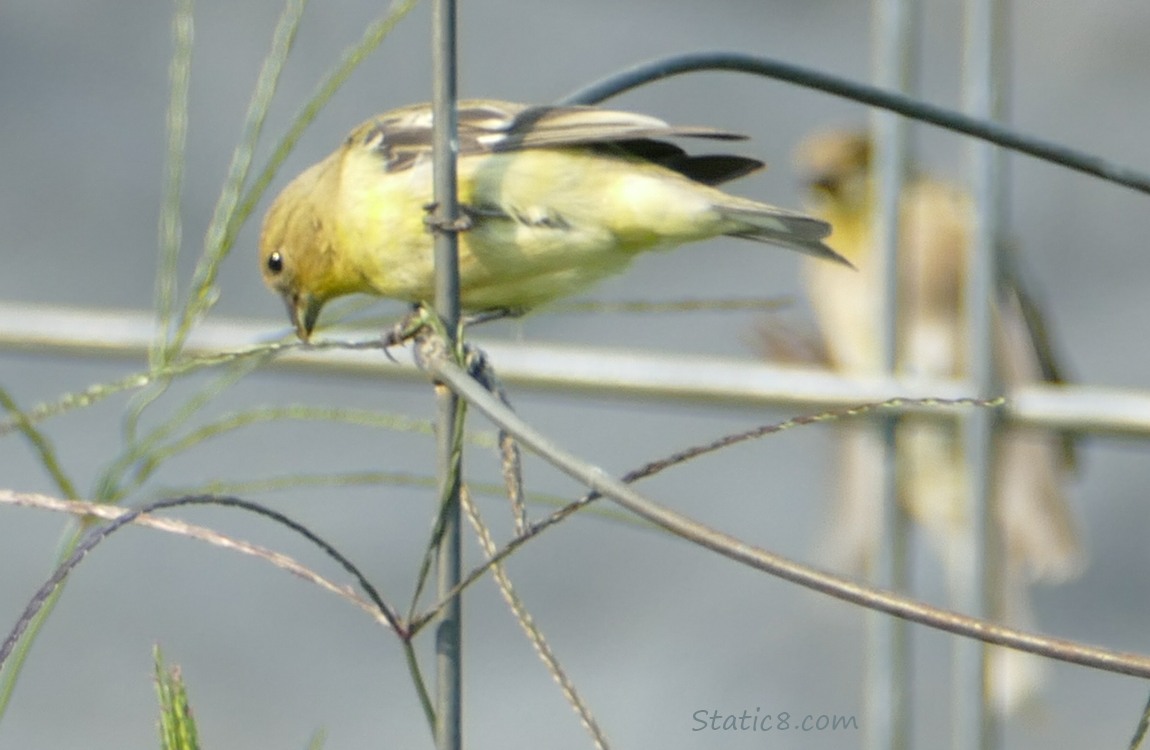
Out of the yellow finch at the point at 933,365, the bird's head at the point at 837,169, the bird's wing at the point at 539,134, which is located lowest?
the yellow finch at the point at 933,365

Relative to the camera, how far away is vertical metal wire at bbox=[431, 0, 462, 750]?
0.99m

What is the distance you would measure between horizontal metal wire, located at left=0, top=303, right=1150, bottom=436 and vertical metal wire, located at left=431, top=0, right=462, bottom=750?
1.08 meters

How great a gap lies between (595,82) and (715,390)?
964 mm

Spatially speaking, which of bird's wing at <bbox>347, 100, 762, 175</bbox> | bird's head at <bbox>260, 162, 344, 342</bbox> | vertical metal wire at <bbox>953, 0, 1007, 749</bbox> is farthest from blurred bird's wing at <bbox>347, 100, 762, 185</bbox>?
vertical metal wire at <bbox>953, 0, 1007, 749</bbox>

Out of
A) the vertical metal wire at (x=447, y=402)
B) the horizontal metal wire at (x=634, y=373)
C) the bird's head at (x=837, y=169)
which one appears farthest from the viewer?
the bird's head at (x=837, y=169)

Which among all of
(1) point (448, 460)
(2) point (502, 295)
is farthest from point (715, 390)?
(1) point (448, 460)

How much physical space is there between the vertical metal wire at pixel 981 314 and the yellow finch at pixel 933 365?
93cm

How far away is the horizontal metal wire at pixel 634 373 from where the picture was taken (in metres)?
2.17

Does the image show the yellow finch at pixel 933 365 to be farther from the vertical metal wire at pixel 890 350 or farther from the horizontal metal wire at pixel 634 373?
the horizontal metal wire at pixel 634 373

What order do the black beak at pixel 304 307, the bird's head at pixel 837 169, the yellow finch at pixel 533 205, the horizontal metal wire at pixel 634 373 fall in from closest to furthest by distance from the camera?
the yellow finch at pixel 533 205 < the horizontal metal wire at pixel 634 373 < the black beak at pixel 304 307 < the bird's head at pixel 837 169

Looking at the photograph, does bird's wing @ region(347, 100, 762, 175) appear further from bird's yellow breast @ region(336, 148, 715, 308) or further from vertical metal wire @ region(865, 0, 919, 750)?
vertical metal wire @ region(865, 0, 919, 750)

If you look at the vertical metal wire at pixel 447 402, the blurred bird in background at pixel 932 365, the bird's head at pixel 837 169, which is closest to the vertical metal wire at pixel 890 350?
the blurred bird in background at pixel 932 365

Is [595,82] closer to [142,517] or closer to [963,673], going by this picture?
[142,517]

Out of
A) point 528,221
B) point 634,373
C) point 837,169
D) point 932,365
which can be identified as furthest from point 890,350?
point 837,169
